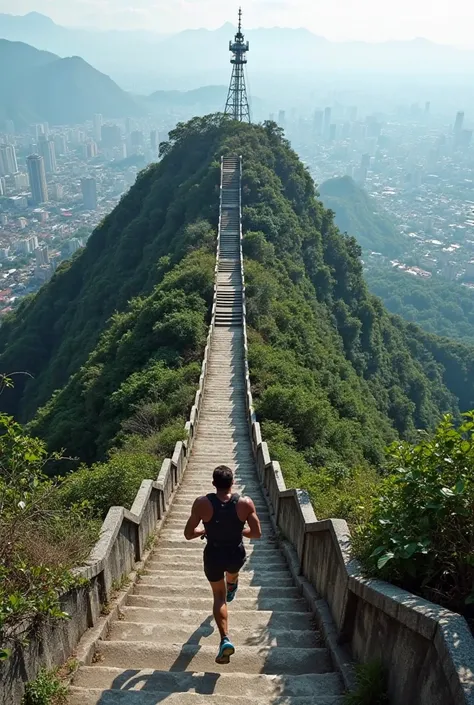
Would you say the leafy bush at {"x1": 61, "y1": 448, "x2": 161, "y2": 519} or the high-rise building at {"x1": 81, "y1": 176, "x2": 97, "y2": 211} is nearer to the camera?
the leafy bush at {"x1": 61, "y1": 448, "x2": 161, "y2": 519}

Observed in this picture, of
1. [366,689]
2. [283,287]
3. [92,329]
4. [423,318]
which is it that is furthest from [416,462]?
[423,318]

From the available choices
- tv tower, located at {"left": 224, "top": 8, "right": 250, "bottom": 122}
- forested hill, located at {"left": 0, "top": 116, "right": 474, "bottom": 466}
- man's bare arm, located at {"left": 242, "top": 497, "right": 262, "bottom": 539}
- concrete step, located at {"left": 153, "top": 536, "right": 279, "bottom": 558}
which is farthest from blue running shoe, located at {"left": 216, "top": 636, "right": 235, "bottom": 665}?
tv tower, located at {"left": 224, "top": 8, "right": 250, "bottom": 122}

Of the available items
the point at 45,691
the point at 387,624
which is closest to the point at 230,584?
the point at 387,624

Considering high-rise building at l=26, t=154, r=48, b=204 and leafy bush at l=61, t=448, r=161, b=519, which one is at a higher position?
leafy bush at l=61, t=448, r=161, b=519

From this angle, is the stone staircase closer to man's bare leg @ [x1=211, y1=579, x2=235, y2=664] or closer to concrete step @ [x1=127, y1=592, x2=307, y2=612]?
concrete step @ [x1=127, y1=592, x2=307, y2=612]

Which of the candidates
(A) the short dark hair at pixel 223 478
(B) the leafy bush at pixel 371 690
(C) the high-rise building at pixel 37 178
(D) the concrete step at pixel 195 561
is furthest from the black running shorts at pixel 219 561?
(C) the high-rise building at pixel 37 178

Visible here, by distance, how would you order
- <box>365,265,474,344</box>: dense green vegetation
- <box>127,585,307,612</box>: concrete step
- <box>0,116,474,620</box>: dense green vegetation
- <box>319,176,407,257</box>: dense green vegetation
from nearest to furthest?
1. <box>127,585,307,612</box>: concrete step
2. <box>0,116,474,620</box>: dense green vegetation
3. <box>365,265,474,344</box>: dense green vegetation
4. <box>319,176,407,257</box>: dense green vegetation

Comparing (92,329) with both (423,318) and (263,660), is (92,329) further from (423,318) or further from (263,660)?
(423,318)
